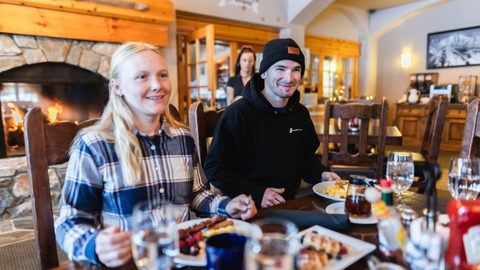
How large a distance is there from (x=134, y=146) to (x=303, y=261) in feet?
2.06

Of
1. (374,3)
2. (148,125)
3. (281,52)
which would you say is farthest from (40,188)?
(374,3)

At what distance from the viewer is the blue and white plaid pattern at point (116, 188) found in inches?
32.3

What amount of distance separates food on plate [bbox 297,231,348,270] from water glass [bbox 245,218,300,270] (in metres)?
0.10

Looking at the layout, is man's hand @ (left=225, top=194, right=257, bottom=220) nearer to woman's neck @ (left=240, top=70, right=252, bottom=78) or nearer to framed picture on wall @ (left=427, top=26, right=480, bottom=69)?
woman's neck @ (left=240, top=70, right=252, bottom=78)

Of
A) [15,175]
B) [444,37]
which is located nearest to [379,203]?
[15,175]

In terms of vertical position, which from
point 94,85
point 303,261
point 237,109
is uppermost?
point 94,85

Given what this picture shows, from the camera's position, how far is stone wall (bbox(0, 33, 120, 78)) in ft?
9.20

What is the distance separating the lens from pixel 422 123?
20.5 ft

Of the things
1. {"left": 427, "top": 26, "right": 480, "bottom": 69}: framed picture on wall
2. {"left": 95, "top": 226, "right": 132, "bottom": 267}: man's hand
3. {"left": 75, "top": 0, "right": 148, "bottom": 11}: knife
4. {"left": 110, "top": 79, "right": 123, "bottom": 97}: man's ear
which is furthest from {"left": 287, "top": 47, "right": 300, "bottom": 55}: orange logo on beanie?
{"left": 427, "top": 26, "right": 480, "bottom": 69}: framed picture on wall

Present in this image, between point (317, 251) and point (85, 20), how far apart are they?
330cm

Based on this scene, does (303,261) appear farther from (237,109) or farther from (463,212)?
(237,109)

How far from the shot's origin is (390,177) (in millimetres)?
1013

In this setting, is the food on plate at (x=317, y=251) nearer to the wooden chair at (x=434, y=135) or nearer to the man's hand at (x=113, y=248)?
the man's hand at (x=113, y=248)

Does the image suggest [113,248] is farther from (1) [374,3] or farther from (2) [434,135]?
(1) [374,3]
